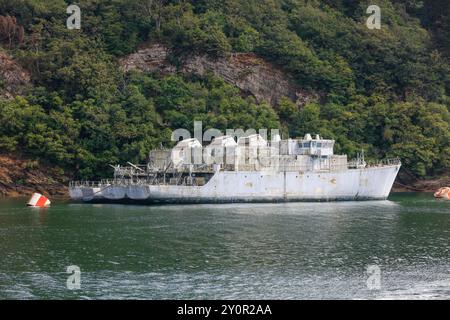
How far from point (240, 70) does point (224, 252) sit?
59.0m

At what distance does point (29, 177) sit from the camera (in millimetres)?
80688

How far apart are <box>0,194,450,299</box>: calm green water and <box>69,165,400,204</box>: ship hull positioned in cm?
619

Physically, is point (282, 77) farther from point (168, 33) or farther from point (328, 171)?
point (328, 171)

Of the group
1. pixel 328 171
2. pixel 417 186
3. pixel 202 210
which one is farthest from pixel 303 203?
pixel 417 186

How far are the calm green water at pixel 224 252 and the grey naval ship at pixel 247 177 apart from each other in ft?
22.0

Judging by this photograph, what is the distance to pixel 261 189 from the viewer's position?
70812 mm

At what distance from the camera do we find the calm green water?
32.2 metres

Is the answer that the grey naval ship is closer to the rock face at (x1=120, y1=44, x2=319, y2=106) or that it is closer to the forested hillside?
the forested hillside

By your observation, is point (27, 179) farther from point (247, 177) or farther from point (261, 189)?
point (261, 189)

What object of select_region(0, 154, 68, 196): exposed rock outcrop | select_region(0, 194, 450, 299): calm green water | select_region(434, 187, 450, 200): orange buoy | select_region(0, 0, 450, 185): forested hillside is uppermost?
select_region(0, 0, 450, 185): forested hillside

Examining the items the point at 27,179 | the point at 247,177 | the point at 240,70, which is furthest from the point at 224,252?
the point at 240,70

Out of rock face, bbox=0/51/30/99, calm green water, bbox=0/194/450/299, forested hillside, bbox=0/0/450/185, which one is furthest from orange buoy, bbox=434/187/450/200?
rock face, bbox=0/51/30/99

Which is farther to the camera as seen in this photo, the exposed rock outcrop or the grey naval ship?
the exposed rock outcrop
